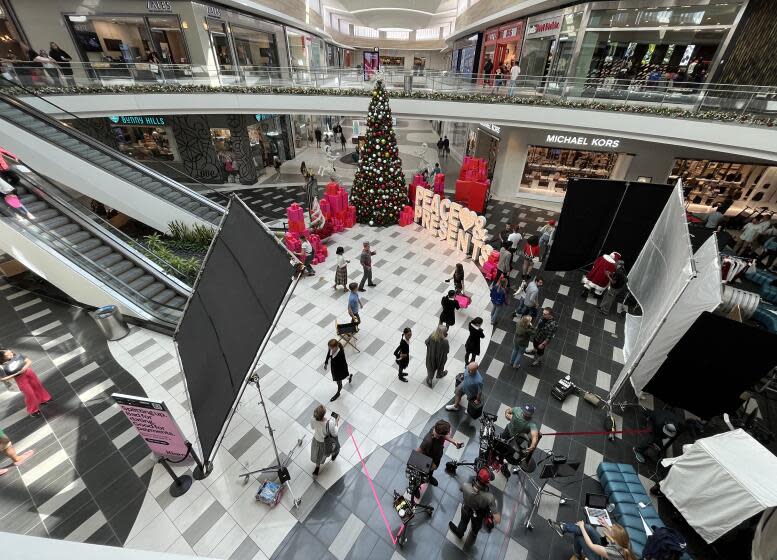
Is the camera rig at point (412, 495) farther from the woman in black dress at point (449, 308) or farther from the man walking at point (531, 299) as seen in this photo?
the man walking at point (531, 299)

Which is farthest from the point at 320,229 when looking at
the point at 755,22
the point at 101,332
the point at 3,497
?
the point at 755,22

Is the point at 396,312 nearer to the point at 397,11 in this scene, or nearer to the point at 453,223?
the point at 453,223

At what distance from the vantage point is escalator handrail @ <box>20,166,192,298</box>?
8.28m

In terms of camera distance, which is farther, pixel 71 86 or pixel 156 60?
pixel 156 60

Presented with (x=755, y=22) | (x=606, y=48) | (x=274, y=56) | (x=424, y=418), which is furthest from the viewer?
(x=274, y=56)

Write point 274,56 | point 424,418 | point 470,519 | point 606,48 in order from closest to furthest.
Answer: point 470,519 < point 424,418 < point 606,48 < point 274,56

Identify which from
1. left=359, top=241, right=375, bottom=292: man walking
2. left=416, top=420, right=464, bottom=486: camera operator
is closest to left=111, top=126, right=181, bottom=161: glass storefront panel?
left=359, top=241, right=375, bottom=292: man walking

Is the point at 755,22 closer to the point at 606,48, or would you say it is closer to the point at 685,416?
the point at 606,48

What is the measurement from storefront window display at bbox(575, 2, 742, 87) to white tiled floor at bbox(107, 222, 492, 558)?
1002cm

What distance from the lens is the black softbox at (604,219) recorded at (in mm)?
9016

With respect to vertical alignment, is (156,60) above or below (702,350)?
above

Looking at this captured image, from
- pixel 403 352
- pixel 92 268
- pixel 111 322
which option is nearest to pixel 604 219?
pixel 403 352

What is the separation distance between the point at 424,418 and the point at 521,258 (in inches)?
279

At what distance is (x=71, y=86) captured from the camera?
484 inches
